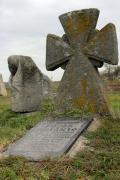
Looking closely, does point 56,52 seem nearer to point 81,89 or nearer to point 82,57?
point 82,57

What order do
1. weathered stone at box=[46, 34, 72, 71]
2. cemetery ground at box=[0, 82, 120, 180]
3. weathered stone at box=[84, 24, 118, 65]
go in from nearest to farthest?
cemetery ground at box=[0, 82, 120, 180] < weathered stone at box=[84, 24, 118, 65] < weathered stone at box=[46, 34, 72, 71]

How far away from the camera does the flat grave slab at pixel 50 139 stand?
6.96 meters

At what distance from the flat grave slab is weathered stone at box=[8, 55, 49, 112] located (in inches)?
187

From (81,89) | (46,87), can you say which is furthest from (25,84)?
(81,89)

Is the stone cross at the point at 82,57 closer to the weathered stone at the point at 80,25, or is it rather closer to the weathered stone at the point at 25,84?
the weathered stone at the point at 80,25

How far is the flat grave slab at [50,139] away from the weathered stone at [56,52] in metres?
1.43

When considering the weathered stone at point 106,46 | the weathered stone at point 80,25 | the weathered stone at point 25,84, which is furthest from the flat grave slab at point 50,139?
the weathered stone at point 25,84

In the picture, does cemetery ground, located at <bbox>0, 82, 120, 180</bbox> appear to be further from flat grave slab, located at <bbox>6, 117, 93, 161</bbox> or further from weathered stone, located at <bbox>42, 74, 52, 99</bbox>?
weathered stone, located at <bbox>42, 74, 52, 99</bbox>

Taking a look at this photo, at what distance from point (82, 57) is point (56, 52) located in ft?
1.89

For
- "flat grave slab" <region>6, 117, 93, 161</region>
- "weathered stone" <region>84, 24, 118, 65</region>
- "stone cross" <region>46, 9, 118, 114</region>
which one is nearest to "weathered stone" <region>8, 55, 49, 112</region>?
"stone cross" <region>46, 9, 118, 114</region>

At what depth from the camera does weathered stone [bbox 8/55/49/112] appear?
1308 cm

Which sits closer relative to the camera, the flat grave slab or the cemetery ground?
the cemetery ground

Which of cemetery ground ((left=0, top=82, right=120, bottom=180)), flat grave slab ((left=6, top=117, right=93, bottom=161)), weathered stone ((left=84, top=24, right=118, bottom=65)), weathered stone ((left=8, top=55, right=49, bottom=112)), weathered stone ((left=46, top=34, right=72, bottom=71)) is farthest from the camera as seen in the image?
weathered stone ((left=8, top=55, right=49, bottom=112))

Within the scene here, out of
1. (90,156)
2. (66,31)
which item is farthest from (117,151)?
(66,31)
